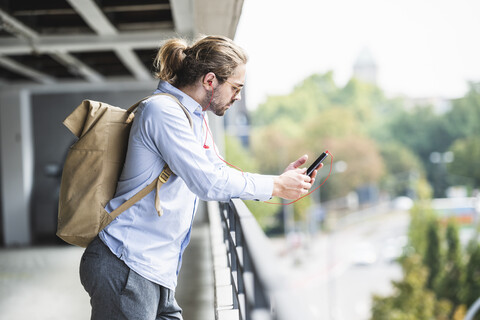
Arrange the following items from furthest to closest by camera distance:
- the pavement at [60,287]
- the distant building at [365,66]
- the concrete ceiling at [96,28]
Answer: the distant building at [365,66] → the concrete ceiling at [96,28] → the pavement at [60,287]

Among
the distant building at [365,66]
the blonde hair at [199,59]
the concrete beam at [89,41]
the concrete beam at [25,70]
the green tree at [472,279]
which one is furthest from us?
the distant building at [365,66]

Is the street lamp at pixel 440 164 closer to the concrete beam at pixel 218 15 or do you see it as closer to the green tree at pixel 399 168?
the green tree at pixel 399 168

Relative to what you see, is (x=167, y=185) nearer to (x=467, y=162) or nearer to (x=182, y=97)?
(x=182, y=97)

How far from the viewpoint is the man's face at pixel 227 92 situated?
187 cm

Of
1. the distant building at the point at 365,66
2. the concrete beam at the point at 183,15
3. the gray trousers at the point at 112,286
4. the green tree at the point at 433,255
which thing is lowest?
the green tree at the point at 433,255

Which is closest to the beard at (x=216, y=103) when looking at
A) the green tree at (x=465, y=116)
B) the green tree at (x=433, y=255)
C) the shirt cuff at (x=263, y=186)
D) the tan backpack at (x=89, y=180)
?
the tan backpack at (x=89, y=180)

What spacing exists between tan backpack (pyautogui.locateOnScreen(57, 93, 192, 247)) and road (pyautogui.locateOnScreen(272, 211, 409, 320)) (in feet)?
91.8

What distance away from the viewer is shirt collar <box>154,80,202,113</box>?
6.10 feet

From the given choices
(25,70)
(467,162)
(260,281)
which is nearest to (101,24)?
(25,70)

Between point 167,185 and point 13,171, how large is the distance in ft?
33.6

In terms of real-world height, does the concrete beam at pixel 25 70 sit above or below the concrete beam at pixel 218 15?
above

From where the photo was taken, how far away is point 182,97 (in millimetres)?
1858

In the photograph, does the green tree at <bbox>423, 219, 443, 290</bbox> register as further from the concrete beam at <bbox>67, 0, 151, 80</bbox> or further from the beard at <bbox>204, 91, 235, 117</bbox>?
the beard at <bbox>204, 91, 235, 117</bbox>

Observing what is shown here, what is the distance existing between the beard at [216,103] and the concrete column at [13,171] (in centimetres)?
1011
